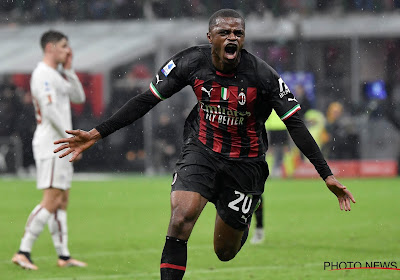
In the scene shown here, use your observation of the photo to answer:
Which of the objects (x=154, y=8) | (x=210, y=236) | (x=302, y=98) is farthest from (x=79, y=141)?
(x=154, y=8)

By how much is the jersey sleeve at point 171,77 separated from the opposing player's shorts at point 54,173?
2.66 m

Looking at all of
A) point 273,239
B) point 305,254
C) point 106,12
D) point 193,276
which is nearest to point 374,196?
point 273,239

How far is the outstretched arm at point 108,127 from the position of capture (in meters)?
6.30

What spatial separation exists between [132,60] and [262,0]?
4.43m

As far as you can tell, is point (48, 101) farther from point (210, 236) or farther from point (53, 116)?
point (210, 236)

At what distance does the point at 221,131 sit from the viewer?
266 inches

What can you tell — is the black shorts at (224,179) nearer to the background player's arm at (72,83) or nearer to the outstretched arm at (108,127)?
the outstretched arm at (108,127)

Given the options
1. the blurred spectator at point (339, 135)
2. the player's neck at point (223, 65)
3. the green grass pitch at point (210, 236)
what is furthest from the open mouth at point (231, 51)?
the blurred spectator at point (339, 135)

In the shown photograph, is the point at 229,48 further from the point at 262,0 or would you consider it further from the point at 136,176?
the point at 262,0

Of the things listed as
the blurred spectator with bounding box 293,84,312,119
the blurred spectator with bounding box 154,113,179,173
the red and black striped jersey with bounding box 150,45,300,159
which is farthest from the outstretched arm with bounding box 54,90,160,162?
the blurred spectator with bounding box 154,113,179,173

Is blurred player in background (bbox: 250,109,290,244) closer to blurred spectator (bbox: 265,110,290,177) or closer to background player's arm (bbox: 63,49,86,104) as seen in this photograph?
blurred spectator (bbox: 265,110,290,177)

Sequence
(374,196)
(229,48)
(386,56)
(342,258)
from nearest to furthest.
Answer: (229,48) → (342,258) → (374,196) → (386,56)

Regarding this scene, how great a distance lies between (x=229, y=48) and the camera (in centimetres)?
643

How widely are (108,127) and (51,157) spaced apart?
2.74 meters
